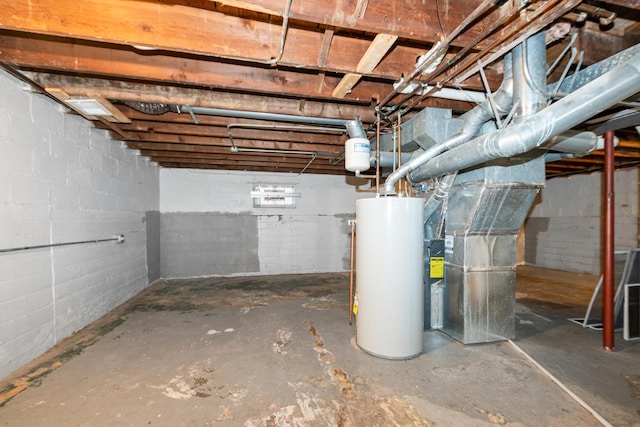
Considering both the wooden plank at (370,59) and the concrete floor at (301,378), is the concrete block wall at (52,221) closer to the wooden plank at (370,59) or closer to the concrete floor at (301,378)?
the concrete floor at (301,378)

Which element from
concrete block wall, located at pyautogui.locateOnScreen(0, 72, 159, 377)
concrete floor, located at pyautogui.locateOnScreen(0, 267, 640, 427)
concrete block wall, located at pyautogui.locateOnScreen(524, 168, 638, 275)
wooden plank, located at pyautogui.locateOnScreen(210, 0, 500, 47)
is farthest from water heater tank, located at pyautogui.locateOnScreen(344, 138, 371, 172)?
concrete block wall, located at pyautogui.locateOnScreen(524, 168, 638, 275)

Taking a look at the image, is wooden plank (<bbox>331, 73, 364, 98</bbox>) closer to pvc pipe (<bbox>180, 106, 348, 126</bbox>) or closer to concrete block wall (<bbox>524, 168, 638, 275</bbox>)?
pvc pipe (<bbox>180, 106, 348, 126</bbox>)

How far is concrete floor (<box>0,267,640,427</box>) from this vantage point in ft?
5.64

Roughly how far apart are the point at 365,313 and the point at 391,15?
2189mm

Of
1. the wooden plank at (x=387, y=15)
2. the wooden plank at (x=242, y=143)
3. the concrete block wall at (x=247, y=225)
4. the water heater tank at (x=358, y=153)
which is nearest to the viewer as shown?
the wooden plank at (x=387, y=15)

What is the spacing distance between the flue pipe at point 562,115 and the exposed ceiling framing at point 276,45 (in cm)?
38

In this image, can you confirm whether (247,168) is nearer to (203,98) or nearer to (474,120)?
(203,98)

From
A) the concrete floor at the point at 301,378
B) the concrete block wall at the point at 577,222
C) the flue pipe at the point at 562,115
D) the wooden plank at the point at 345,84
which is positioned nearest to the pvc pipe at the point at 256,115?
the wooden plank at the point at 345,84

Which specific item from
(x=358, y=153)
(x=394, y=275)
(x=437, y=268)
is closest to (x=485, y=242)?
(x=437, y=268)

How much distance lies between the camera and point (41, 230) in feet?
8.18

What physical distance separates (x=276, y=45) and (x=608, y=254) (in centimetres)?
339

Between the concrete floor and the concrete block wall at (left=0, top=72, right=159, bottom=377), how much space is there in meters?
0.29

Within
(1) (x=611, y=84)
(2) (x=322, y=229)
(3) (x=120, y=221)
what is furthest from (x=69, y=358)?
(2) (x=322, y=229)

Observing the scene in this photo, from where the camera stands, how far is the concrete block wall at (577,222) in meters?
5.27
